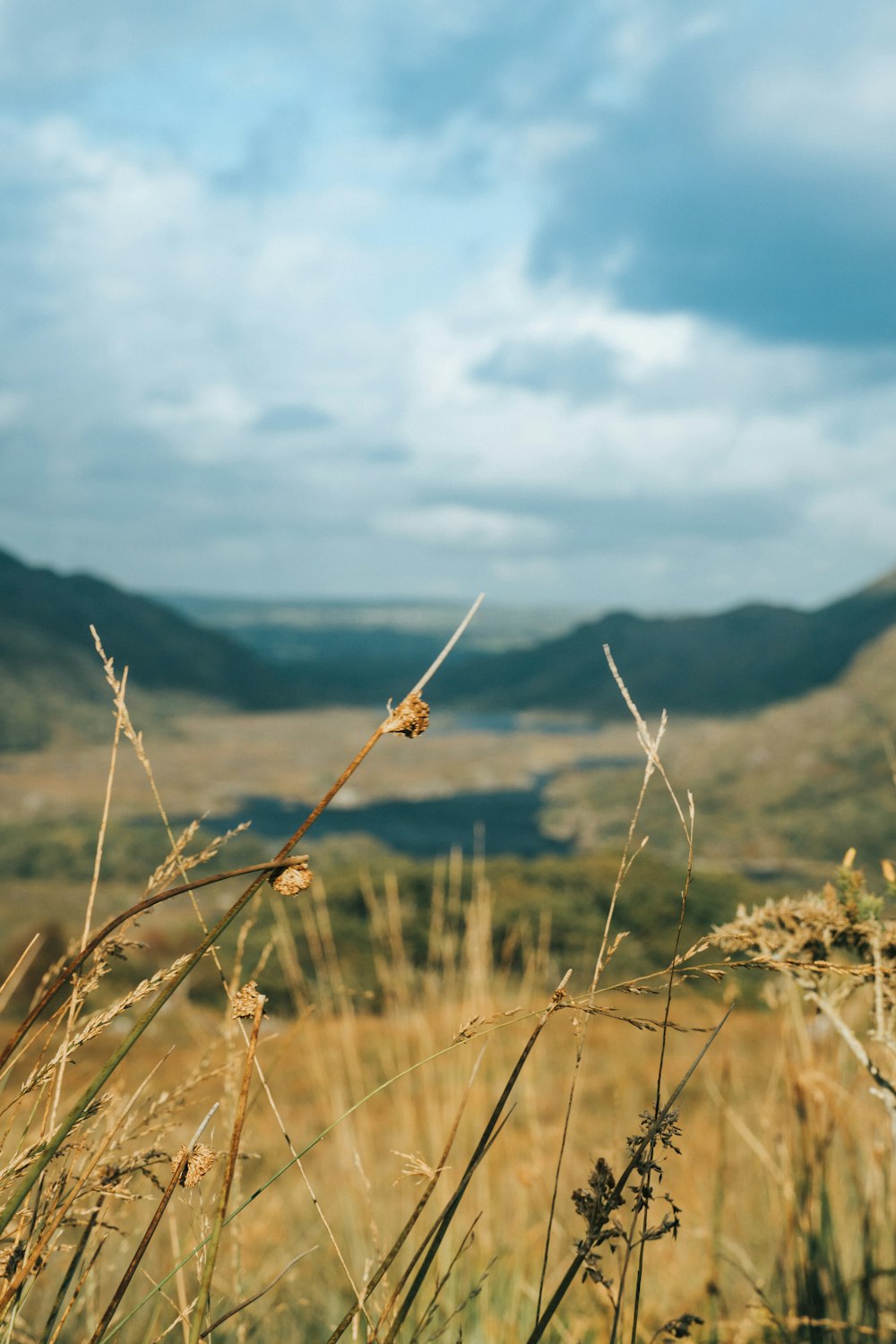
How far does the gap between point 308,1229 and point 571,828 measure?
44186mm

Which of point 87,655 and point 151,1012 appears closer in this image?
point 151,1012

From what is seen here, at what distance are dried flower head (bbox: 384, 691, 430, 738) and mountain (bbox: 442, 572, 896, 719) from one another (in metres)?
73.8

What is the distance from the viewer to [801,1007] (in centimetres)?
229

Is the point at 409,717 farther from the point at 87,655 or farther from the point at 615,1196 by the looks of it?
the point at 87,655

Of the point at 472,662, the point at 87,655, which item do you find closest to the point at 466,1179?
the point at 87,655

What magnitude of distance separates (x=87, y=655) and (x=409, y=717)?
289 feet

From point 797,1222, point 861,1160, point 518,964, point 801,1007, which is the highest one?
point 801,1007

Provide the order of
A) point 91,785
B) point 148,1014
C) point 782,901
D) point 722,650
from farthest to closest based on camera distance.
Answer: point 722,650, point 91,785, point 782,901, point 148,1014

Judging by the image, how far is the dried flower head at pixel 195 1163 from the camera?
2.78 ft

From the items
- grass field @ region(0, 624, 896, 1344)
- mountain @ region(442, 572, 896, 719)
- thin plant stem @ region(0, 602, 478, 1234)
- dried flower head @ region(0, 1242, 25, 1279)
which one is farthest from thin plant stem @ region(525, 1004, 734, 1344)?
mountain @ region(442, 572, 896, 719)

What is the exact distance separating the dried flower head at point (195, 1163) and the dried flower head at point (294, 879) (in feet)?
0.86

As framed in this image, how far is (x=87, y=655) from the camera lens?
3278 inches

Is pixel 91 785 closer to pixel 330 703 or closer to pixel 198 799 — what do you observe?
pixel 198 799

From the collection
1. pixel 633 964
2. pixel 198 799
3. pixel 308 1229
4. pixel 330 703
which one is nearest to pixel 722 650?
pixel 330 703
